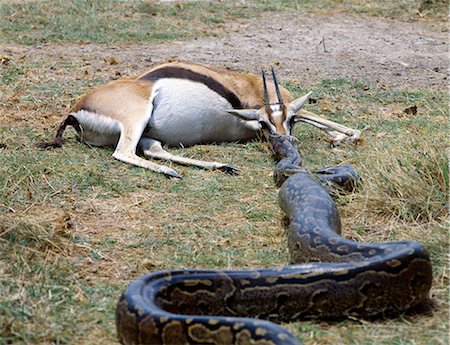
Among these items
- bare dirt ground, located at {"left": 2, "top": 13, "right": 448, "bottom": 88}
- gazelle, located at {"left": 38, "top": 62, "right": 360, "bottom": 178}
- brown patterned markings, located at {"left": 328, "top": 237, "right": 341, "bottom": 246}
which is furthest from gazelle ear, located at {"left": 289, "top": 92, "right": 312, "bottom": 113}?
brown patterned markings, located at {"left": 328, "top": 237, "right": 341, "bottom": 246}

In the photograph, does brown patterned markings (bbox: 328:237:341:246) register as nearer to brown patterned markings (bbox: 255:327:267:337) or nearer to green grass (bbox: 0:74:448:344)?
green grass (bbox: 0:74:448:344)

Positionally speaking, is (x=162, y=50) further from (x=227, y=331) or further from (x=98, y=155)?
(x=227, y=331)

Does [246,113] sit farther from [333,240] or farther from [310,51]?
[310,51]

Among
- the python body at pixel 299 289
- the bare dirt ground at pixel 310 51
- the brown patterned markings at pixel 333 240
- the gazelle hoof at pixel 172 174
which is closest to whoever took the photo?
the python body at pixel 299 289

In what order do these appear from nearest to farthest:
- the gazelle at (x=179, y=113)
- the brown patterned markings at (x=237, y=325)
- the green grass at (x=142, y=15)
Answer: the brown patterned markings at (x=237, y=325) < the gazelle at (x=179, y=113) < the green grass at (x=142, y=15)

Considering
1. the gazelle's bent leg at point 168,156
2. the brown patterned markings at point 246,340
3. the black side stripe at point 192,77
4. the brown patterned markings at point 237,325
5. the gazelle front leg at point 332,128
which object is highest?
the brown patterned markings at point 237,325

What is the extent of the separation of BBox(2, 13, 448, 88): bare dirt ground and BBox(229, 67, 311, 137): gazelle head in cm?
219

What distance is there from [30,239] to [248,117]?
3.65 meters

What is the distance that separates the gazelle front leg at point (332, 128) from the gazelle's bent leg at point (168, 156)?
132 cm

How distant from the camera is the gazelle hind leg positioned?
294 inches

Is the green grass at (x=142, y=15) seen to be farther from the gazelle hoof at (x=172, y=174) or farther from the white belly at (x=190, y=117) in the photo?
the gazelle hoof at (x=172, y=174)

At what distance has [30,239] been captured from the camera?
5367mm

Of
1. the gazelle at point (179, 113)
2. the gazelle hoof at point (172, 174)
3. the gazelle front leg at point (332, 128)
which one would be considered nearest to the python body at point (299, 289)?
the gazelle hoof at point (172, 174)

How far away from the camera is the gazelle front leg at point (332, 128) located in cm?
841
